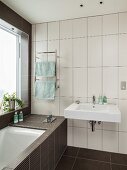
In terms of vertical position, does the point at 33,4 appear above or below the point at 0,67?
above

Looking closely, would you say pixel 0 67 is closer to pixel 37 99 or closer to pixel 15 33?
pixel 15 33

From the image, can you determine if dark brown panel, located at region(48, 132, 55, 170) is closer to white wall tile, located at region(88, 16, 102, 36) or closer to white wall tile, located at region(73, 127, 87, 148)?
white wall tile, located at region(73, 127, 87, 148)

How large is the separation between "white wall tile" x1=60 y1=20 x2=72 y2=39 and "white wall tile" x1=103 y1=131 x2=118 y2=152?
6.04 feet

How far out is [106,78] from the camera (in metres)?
2.49

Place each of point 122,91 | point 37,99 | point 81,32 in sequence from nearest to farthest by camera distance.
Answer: point 122,91 → point 81,32 → point 37,99

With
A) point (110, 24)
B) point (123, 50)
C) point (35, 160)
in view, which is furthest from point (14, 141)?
point (110, 24)

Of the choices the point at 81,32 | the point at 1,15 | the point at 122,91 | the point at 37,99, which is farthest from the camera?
the point at 37,99

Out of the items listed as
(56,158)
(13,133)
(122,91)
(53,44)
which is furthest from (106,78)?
(13,133)

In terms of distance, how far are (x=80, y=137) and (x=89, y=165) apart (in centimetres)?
55

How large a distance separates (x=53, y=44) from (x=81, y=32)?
0.56 metres

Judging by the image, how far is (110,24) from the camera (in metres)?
2.46

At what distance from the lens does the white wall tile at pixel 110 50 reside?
244cm

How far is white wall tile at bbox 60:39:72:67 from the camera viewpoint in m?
2.67

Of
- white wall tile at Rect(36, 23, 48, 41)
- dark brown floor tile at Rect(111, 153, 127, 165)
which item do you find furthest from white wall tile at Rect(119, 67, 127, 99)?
white wall tile at Rect(36, 23, 48, 41)
